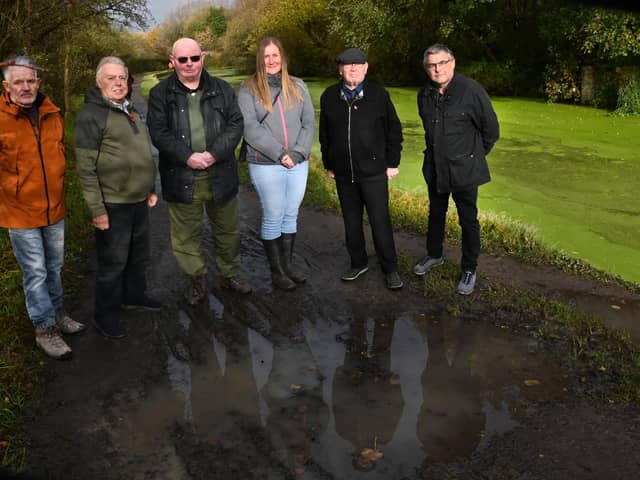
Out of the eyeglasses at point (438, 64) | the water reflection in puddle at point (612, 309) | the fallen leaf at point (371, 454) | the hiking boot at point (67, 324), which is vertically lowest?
the hiking boot at point (67, 324)

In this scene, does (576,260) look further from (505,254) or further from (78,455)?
(78,455)

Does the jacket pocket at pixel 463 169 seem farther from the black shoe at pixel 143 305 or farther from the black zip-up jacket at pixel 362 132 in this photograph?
the black shoe at pixel 143 305

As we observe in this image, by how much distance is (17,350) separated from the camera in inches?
161

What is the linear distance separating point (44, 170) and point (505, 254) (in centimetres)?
418

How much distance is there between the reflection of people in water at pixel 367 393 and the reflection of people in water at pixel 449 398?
0.60ft

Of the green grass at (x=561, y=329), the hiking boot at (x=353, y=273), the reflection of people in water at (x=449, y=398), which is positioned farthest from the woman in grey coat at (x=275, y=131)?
the reflection of people in water at (x=449, y=398)

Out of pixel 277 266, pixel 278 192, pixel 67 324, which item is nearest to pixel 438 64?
pixel 278 192

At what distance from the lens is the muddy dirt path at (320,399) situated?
2.95m

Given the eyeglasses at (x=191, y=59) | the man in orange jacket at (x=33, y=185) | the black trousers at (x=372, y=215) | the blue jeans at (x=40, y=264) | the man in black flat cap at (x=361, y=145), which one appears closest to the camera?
the man in orange jacket at (x=33, y=185)

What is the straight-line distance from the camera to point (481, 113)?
15.2 ft

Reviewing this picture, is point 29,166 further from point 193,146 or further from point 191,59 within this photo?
point 191,59

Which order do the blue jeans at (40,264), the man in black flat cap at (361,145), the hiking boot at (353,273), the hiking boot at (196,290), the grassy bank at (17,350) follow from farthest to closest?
the hiking boot at (353,273), the hiking boot at (196,290), the man in black flat cap at (361,145), the blue jeans at (40,264), the grassy bank at (17,350)

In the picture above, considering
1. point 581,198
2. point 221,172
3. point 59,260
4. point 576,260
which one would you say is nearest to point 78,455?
point 59,260

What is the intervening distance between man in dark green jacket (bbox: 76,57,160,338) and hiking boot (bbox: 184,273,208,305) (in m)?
0.45
